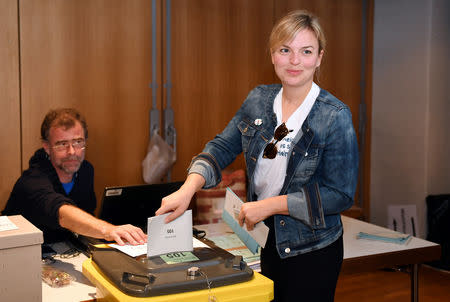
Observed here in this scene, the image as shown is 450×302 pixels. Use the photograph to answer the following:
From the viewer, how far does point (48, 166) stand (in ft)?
7.21

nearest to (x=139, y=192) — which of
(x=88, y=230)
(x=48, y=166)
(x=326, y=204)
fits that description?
(x=88, y=230)

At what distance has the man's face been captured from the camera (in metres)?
2.26

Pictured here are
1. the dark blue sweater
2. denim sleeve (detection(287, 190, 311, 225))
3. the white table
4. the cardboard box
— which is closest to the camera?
the cardboard box

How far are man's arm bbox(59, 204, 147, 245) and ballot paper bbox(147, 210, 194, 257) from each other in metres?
0.29

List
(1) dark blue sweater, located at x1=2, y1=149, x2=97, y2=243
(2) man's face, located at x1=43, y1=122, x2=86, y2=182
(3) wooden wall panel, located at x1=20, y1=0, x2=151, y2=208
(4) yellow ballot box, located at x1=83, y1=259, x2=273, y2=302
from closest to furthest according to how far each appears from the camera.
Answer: (4) yellow ballot box, located at x1=83, y1=259, x2=273, y2=302, (1) dark blue sweater, located at x1=2, y1=149, x2=97, y2=243, (2) man's face, located at x1=43, y1=122, x2=86, y2=182, (3) wooden wall panel, located at x1=20, y1=0, x2=151, y2=208

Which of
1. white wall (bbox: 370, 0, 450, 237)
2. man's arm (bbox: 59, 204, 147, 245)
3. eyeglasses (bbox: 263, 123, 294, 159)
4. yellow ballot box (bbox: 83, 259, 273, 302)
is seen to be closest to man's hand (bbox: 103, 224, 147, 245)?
man's arm (bbox: 59, 204, 147, 245)

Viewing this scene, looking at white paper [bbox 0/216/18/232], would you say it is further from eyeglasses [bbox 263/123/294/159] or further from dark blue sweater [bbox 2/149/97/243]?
eyeglasses [bbox 263/123/294/159]

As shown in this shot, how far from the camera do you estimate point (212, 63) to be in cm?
351

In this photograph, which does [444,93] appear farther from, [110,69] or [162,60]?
[110,69]

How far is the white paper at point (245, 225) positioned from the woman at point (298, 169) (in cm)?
2

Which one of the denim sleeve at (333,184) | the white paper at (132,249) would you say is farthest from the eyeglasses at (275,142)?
the white paper at (132,249)

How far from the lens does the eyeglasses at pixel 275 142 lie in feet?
4.57

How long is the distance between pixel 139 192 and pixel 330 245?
83cm

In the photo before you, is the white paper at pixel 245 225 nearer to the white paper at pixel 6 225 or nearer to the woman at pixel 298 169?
the woman at pixel 298 169
